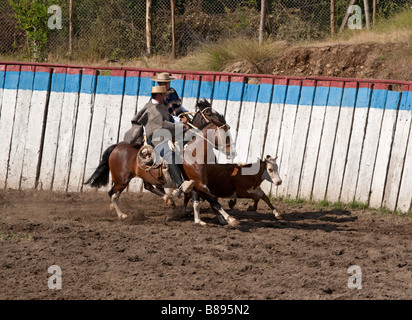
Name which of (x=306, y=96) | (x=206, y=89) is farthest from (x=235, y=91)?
(x=306, y=96)

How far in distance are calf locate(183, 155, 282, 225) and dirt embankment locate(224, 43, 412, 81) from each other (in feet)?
13.8

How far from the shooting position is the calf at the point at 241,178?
9.98m

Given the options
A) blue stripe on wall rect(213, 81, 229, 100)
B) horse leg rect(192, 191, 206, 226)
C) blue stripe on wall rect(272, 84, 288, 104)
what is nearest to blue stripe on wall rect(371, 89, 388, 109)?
blue stripe on wall rect(272, 84, 288, 104)

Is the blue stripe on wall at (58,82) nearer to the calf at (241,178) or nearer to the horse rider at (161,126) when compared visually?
the horse rider at (161,126)

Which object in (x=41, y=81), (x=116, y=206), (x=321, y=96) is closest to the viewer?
(x=116, y=206)

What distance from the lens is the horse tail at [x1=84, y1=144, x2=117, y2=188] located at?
10.5 meters

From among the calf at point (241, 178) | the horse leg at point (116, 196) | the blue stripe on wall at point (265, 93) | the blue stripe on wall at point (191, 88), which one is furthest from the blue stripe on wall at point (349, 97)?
the horse leg at point (116, 196)

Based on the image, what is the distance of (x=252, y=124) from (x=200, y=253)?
420cm

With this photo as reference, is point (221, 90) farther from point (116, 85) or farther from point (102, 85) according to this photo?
point (102, 85)

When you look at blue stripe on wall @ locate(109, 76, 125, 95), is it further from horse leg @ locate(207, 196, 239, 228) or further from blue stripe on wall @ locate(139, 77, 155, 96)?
horse leg @ locate(207, 196, 239, 228)

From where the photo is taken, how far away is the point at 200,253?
7.75 meters

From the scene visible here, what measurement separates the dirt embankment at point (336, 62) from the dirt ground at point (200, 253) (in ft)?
13.3

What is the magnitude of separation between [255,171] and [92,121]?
3.85m

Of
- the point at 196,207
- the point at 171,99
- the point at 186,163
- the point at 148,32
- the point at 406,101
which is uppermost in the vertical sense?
the point at 148,32
